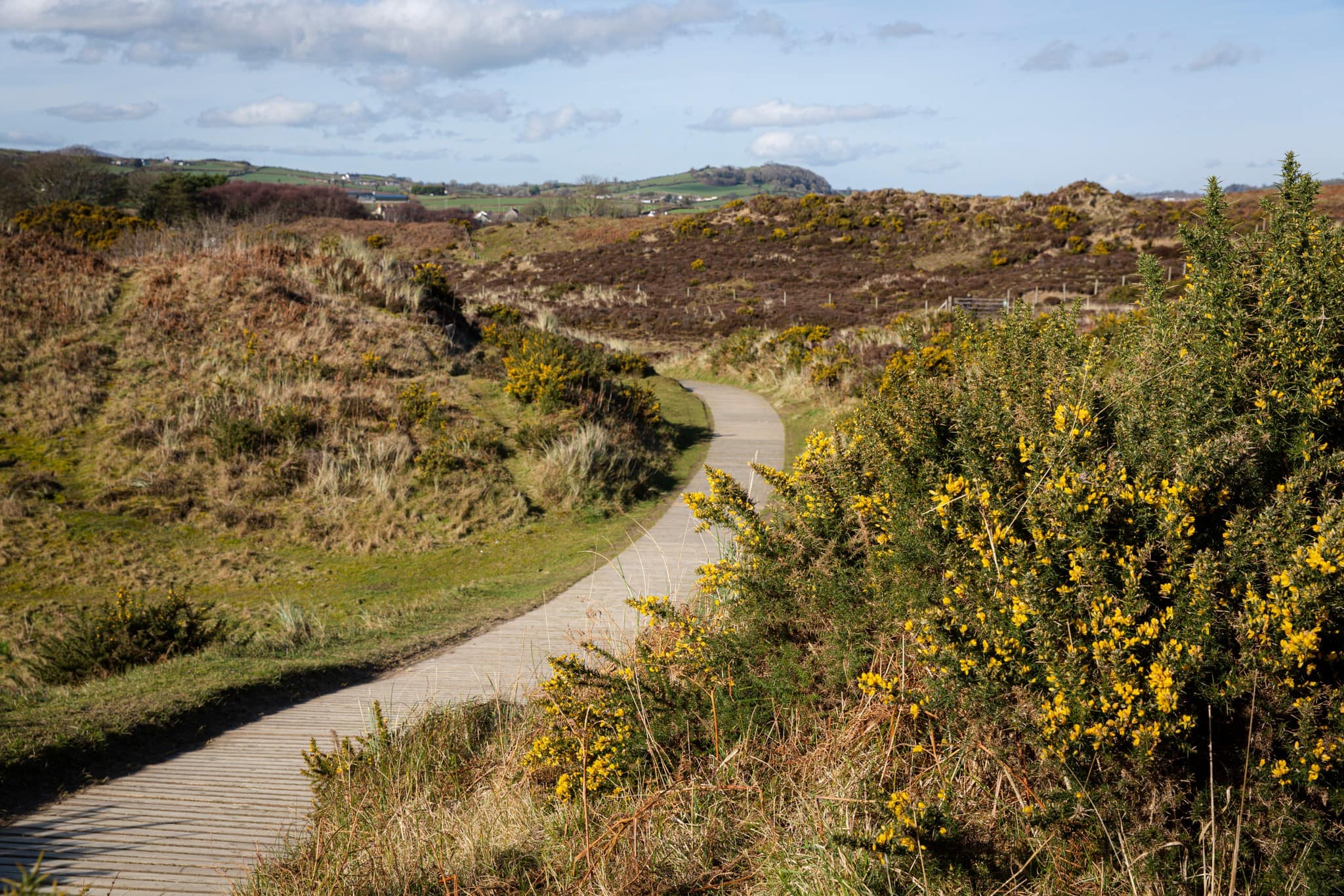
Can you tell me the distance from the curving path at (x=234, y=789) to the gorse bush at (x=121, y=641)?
1.85m

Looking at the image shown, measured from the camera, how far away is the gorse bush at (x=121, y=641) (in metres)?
6.66

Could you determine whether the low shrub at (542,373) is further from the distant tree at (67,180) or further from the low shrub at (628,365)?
the distant tree at (67,180)

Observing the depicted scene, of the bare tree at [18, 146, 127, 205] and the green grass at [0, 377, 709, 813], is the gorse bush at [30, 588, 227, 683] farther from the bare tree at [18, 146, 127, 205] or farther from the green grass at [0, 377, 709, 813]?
the bare tree at [18, 146, 127, 205]

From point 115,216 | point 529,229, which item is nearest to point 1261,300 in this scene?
point 115,216

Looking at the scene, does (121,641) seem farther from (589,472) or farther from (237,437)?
(589,472)

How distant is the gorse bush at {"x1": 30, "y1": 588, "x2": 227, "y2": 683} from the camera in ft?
21.9

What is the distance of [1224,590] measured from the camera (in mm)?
3277

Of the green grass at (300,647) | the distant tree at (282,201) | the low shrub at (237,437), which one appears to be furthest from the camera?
the distant tree at (282,201)

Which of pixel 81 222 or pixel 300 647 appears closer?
pixel 300 647

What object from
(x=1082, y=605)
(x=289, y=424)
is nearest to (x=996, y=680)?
(x=1082, y=605)

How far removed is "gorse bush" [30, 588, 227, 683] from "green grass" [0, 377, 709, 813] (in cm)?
27

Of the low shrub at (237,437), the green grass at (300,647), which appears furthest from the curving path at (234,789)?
the low shrub at (237,437)

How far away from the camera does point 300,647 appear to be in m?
7.25

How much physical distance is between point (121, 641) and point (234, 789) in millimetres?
3223
